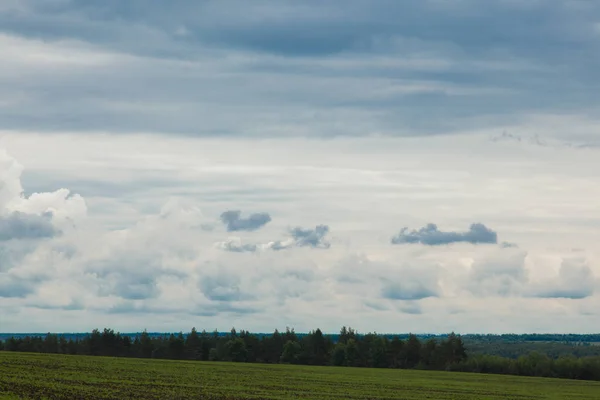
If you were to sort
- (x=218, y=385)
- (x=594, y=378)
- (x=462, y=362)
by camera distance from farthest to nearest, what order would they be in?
(x=462, y=362)
(x=594, y=378)
(x=218, y=385)

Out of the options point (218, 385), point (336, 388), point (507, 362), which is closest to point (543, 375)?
point (507, 362)

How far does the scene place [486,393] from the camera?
101562mm

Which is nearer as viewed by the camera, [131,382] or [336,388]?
[131,382]

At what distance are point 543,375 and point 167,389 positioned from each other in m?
129

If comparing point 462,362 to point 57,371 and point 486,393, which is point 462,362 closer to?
point 486,393

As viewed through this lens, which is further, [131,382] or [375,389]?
[375,389]

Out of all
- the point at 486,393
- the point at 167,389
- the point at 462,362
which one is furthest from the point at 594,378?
the point at 167,389

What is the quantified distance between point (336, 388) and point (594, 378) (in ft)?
340

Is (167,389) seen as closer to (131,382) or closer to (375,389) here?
(131,382)

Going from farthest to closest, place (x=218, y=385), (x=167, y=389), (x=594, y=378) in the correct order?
(x=594, y=378), (x=218, y=385), (x=167, y=389)

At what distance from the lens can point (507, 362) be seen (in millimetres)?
189625

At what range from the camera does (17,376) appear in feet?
253

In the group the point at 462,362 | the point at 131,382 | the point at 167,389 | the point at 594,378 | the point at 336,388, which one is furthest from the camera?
the point at 462,362

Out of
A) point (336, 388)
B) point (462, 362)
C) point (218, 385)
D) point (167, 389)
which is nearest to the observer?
point (167, 389)
